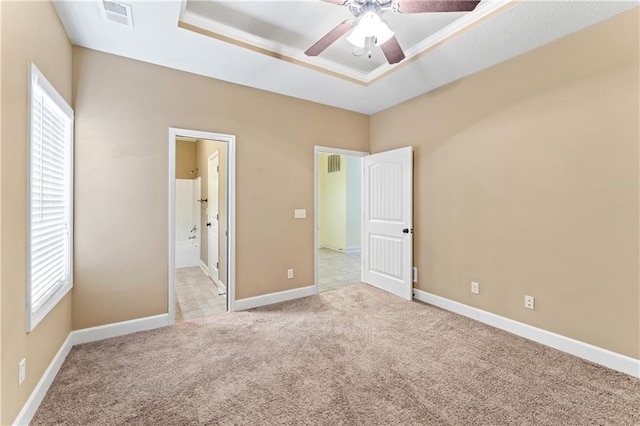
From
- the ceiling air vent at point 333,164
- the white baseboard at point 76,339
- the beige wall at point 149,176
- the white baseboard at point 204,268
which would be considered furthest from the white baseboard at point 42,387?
the ceiling air vent at point 333,164

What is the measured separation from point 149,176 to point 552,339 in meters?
4.21

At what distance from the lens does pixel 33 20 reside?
184cm

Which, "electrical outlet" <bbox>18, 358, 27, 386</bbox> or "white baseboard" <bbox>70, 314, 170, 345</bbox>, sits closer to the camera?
"electrical outlet" <bbox>18, 358, 27, 386</bbox>

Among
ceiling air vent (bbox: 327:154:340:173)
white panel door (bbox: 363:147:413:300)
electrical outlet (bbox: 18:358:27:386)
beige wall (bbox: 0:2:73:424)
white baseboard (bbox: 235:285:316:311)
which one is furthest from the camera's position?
ceiling air vent (bbox: 327:154:340:173)

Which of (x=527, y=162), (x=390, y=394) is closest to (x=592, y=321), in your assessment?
(x=527, y=162)

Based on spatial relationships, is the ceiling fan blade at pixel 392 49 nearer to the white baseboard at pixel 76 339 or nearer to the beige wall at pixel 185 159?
the white baseboard at pixel 76 339

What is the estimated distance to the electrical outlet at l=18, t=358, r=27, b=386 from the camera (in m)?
1.65

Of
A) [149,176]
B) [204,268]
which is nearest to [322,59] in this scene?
[149,176]

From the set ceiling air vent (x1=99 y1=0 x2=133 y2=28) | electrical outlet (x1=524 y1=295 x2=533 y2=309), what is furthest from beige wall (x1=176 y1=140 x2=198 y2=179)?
electrical outlet (x1=524 y1=295 x2=533 y2=309)

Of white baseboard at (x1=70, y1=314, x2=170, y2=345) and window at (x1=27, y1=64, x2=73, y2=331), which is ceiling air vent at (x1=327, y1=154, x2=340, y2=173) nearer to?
white baseboard at (x1=70, y1=314, x2=170, y2=345)

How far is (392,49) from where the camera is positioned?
2.26 metres

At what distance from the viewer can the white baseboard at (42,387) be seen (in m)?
1.68

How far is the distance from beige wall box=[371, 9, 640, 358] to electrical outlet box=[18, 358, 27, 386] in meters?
3.81

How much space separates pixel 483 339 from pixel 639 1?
9.75ft
